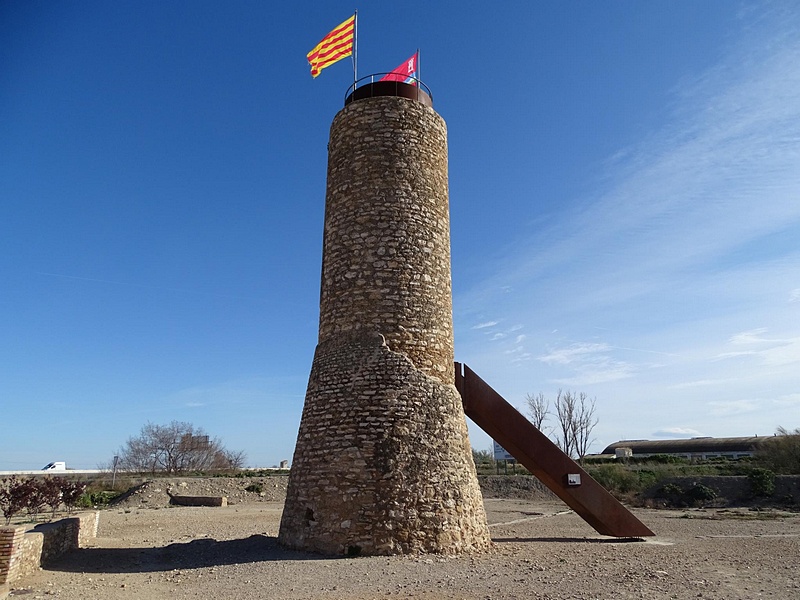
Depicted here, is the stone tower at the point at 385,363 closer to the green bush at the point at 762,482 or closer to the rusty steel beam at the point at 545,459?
the rusty steel beam at the point at 545,459

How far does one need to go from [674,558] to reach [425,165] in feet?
29.8

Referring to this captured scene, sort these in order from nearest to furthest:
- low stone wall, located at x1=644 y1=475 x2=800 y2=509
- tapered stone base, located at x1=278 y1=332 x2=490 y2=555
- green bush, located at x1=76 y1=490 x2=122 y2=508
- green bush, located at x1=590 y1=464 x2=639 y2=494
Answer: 1. tapered stone base, located at x1=278 y1=332 x2=490 y2=555
2. low stone wall, located at x1=644 y1=475 x2=800 y2=509
3. green bush, located at x1=76 y1=490 x2=122 y2=508
4. green bush, located at x1=590 y1=464 x2=639 y2=494

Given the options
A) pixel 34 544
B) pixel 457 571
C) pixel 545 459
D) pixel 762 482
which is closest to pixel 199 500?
pixel 34 544

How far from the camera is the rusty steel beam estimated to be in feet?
42.2

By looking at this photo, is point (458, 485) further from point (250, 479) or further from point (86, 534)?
point (250, 479)

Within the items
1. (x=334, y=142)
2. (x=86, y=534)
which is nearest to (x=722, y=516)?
(x=334, y=142)

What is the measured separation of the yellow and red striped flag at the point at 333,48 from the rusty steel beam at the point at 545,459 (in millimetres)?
8239

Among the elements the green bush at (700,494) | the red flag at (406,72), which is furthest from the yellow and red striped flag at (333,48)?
the green bush at (700,494)

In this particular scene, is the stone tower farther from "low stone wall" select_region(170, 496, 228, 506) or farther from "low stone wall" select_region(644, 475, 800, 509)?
"low stone wall" select_region(170, 496, 228, 506)

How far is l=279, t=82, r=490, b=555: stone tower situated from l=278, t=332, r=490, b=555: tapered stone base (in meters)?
0.02

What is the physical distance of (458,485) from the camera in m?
10.5

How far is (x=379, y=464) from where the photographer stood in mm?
10141

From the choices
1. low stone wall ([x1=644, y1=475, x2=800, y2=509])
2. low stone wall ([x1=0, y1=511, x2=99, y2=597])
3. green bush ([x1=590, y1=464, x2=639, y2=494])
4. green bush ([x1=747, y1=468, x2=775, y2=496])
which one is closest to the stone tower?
low stone wall ([x1=0, y1=511, x2=99, y2=597])

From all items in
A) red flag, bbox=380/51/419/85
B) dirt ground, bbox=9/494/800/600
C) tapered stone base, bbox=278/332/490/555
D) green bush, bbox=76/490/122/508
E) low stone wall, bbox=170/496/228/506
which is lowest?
dirt ground, bbox=9/494/800/600
